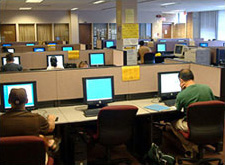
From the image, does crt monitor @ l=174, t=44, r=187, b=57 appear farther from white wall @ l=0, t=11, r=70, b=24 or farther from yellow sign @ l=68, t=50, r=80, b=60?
white wall @ l=0, t=11, r=70, b=24

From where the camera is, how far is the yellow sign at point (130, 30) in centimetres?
752

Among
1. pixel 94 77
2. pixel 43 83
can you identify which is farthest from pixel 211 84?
pixel 43 83

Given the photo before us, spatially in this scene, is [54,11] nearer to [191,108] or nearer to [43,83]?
[43,83]

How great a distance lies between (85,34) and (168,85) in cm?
1103

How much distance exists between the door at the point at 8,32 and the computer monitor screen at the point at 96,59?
300 inches

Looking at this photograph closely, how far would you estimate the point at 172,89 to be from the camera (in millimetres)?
3930

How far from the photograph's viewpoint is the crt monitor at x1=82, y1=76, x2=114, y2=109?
11.5 ft

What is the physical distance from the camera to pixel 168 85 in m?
3.91

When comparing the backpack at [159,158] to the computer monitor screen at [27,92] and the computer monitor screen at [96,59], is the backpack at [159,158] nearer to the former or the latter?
the computer monitor screen at [27,92]

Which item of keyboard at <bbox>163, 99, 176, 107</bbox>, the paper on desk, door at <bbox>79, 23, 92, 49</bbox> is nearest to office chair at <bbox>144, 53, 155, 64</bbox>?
keyboard at <bbox>163, 99, 176, 107</bbox>

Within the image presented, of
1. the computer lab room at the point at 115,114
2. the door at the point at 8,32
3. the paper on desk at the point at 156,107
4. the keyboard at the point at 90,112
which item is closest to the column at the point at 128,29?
the computer lab room at the point at 115,114

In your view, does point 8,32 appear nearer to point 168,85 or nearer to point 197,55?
point 197,55

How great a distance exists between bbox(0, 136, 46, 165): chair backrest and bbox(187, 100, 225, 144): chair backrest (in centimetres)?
150

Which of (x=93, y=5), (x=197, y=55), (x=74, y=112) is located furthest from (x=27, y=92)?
(x=93, y=5)
